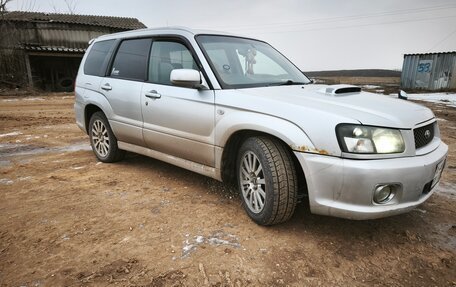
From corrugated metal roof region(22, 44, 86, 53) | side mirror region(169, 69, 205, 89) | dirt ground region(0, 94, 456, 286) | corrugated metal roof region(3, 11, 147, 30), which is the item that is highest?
corrugated metal roof region(3, 11, 147, 30)

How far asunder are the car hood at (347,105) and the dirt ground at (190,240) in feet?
3.23

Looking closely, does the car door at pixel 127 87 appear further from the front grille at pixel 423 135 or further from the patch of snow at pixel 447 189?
the patch of snow at pixel 447 189

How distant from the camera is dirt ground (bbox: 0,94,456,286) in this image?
2145 mm

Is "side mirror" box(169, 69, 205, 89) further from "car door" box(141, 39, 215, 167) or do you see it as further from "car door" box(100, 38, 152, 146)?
"car door" box(100, 38, 152, 146)

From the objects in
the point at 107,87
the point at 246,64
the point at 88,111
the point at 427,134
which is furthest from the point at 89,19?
the point at 427,134

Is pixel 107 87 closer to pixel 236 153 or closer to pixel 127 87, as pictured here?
pixel 127 87

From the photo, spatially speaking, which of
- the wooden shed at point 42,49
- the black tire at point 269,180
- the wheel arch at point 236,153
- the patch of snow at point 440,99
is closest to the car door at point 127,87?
the wheel arch at point 236,153

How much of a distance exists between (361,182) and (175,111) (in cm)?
190

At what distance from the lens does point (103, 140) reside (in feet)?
15.0

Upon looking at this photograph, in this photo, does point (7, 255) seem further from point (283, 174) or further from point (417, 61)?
point (417, 61)

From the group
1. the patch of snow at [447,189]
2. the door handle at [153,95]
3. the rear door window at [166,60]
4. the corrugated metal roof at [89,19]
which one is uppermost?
the corrugated metal roof at [89,19]

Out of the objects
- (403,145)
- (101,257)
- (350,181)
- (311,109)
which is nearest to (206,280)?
(101,257)

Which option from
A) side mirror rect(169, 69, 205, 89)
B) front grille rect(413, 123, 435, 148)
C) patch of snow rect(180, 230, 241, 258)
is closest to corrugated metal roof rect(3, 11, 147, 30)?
side mirror rect(169, 69, 205, 89)

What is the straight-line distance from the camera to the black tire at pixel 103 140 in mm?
4383
